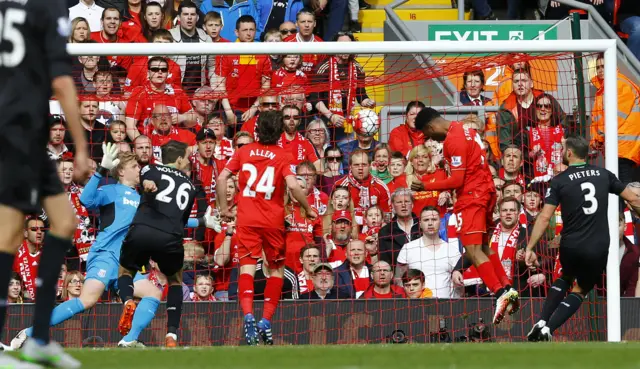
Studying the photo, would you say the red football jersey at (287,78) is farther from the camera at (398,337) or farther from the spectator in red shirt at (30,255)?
the camera at (398,337)

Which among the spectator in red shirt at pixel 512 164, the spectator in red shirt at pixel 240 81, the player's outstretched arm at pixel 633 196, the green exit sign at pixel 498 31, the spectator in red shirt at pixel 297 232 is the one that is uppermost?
the green exit sign at pixel 498 31

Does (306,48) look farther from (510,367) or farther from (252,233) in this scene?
(510,367)

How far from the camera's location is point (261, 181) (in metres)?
10.0

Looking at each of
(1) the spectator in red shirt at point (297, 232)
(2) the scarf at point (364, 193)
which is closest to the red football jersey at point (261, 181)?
(1) the spectator in red shirt at point (297, 232)

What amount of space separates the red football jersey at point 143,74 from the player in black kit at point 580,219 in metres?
4.28

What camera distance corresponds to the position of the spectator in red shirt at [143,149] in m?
11.6

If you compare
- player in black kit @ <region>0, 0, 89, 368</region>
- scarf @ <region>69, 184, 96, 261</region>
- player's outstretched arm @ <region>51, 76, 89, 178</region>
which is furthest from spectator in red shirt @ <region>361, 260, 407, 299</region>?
player's outstretched arm @ <region>51, 76, 89, 178</region>

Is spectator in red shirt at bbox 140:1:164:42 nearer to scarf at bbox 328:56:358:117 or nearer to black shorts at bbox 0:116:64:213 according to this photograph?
scarf at bbox 328:56:358:117

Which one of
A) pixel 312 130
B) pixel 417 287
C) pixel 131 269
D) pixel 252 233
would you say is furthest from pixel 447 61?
pixel 131 269

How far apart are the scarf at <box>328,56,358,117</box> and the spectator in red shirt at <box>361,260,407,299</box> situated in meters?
1.71

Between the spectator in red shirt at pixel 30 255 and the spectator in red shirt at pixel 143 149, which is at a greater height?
the spectator in red shirt at pixel 143 149

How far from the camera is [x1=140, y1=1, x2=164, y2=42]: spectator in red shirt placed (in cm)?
1402

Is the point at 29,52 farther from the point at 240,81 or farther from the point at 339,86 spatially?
the point at 240,81

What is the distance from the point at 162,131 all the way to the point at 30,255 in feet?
5.85
